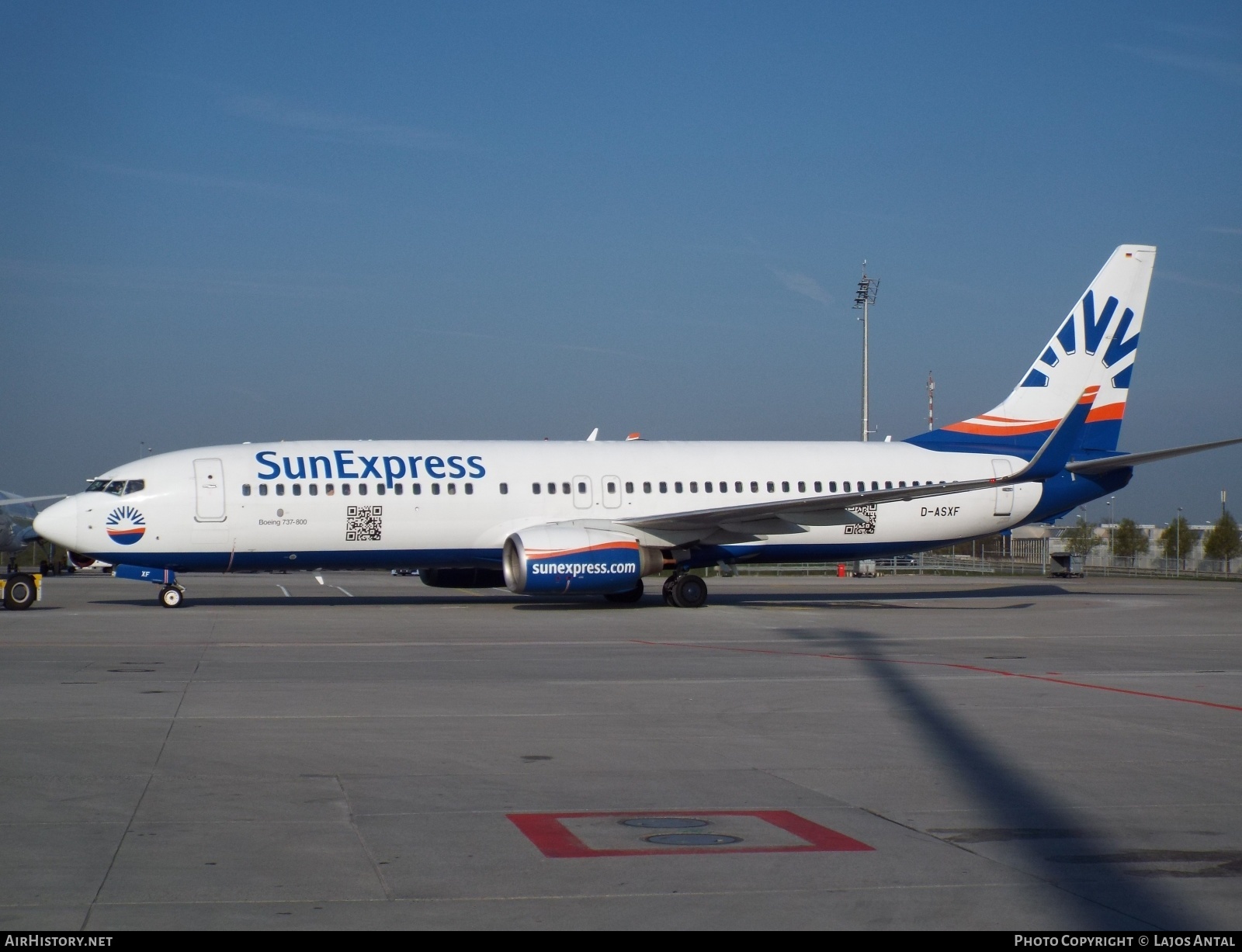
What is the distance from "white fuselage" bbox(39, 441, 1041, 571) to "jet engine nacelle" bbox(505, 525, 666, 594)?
1.78 m

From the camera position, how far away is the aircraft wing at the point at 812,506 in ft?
92.9

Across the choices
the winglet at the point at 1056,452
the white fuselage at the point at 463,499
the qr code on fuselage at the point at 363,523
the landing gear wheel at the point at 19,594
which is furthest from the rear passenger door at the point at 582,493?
the landing gear wheel at the point at 19,594

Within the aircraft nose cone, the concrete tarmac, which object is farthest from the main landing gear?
the aircraft nose cone

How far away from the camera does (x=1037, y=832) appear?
784 cm

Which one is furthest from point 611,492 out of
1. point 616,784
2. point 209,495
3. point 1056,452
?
point 616,784

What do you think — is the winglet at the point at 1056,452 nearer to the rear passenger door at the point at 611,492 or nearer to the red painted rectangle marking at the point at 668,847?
the rear passenger door at the point at 611,492

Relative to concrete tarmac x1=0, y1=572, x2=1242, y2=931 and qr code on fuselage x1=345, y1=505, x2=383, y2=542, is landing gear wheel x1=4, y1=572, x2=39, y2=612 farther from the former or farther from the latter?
concrete tarmac x1=0, y1=572, x2=1242, y2=931

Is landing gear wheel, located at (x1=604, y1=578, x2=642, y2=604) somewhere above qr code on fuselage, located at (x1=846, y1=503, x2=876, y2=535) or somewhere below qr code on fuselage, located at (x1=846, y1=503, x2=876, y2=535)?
below

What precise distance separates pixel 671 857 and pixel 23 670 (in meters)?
11.9

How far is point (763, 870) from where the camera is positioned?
6.88 meters

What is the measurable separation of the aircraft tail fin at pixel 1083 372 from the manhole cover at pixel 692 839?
27052 mm

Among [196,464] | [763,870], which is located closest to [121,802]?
[763,870]

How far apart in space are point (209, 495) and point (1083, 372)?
880 inches

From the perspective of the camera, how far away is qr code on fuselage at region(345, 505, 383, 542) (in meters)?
28.0
